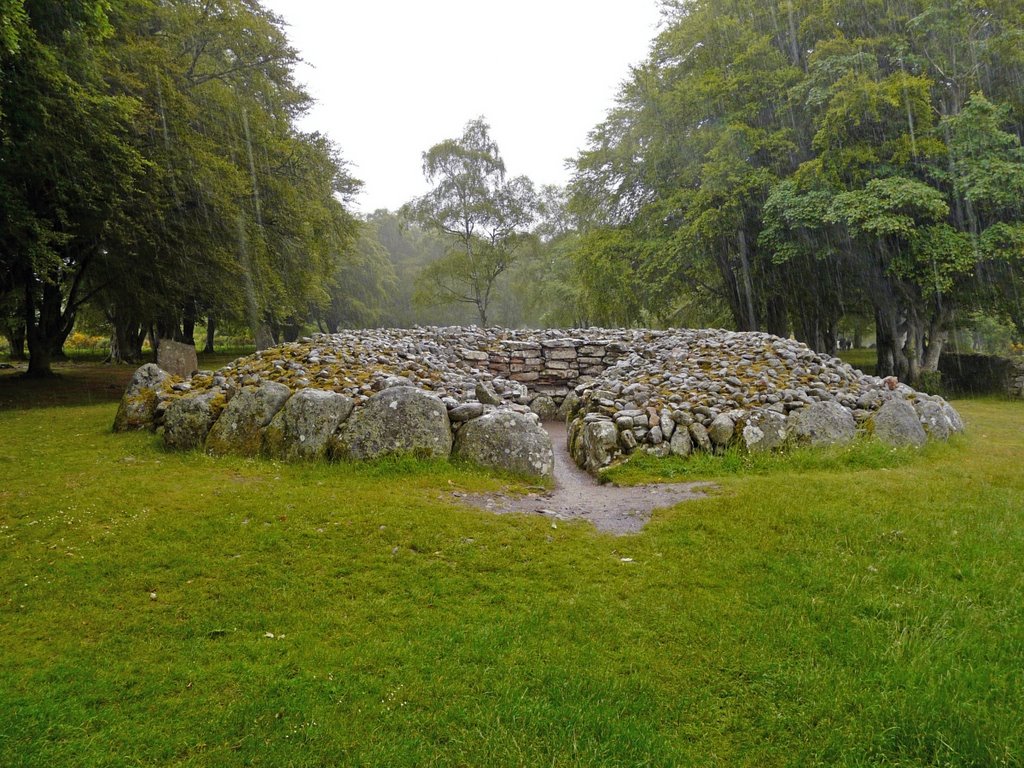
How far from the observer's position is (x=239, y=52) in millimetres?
14914

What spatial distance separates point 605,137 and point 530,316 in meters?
21.1

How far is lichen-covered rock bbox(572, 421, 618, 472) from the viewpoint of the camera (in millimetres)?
7773

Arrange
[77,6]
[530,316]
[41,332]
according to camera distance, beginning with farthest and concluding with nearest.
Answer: [530,316] < [41,332] < [77,6]

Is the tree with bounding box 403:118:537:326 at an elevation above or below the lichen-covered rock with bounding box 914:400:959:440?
above

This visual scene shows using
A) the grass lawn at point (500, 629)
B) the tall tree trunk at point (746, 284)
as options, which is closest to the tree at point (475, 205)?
the tall tree trunk at point (746, 284)

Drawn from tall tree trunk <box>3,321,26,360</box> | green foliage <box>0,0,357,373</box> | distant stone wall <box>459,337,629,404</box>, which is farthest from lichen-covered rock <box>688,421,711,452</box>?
tall tree trunk <box>3,321,26,360</box>

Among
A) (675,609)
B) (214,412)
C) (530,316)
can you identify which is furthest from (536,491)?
(530,316)

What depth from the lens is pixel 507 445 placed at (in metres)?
7.04

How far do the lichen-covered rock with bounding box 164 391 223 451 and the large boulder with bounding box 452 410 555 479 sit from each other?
379 cm

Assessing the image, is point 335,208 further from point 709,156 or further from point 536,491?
point 536,491

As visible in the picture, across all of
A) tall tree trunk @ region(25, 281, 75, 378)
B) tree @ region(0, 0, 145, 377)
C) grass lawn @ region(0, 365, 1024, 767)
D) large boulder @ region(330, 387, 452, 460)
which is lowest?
grass lawn @ region(0, 365, 1024, 767)

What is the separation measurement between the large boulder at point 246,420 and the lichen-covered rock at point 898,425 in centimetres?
890

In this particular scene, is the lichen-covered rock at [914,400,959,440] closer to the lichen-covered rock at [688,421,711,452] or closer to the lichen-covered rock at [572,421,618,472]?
the lichen-covered rock at [688,421,711,452]

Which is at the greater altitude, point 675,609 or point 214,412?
point 214,412
